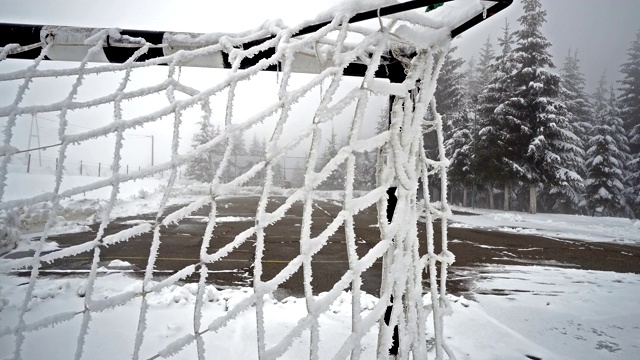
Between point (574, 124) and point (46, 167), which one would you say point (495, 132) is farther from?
point (46, 167)

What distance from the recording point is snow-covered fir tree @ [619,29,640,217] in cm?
2302

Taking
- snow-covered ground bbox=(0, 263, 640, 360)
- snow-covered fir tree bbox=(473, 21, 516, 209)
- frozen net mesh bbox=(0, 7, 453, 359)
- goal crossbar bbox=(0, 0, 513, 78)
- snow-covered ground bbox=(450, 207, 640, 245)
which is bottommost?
snow-covered ground bbox=(0, 263, 640, 360)

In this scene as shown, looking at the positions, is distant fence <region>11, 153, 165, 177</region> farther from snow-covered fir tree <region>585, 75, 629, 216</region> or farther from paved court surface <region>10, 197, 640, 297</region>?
snow-covered fir tree <region>585, 75, 629, 216</region>

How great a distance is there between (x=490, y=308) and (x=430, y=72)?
12.3ft

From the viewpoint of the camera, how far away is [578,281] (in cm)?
Result: 550

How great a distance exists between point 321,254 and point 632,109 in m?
33.1

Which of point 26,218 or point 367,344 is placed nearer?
point 367,344

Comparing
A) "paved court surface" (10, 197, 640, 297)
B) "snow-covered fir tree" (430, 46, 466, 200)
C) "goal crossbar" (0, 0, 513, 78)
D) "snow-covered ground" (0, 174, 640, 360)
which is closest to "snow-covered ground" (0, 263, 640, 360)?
"snow-covered ground" (0, 174, 640, 360)

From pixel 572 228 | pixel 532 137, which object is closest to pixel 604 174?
pixel 532 137

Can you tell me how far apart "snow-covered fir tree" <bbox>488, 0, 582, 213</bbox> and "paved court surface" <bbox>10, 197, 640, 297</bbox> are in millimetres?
9060

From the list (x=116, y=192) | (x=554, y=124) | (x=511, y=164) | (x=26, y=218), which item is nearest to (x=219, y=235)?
(x=26, y=218)

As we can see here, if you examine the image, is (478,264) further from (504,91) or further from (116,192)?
(504,91)

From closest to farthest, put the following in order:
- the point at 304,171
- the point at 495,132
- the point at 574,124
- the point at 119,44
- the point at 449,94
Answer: the point at 304,171
the point at 119,44
the point at 495,132
the point at 449,94
the point at 574,124

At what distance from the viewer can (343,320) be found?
3.55 m
